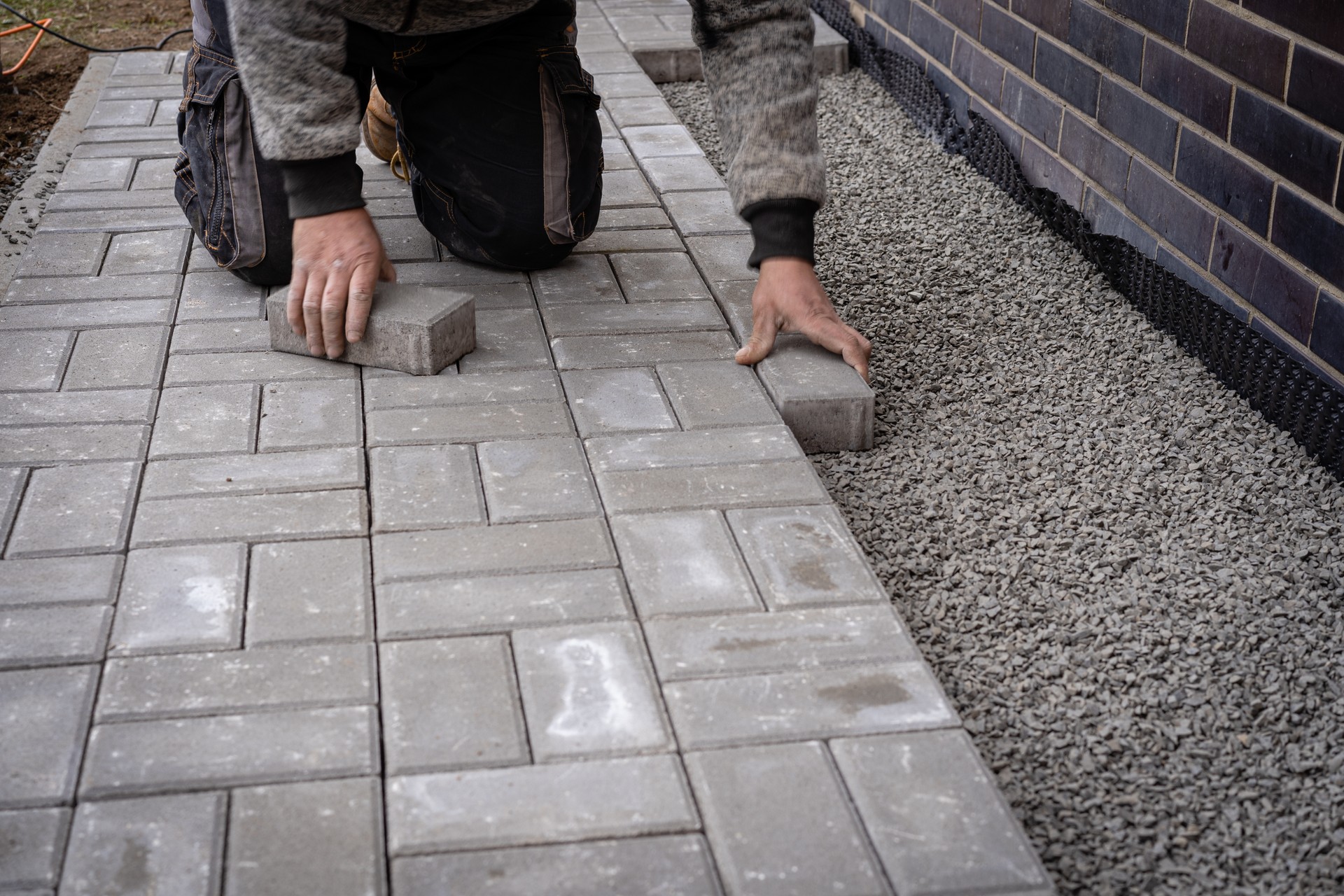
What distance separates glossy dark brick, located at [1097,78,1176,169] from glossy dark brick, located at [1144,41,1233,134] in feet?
0.15

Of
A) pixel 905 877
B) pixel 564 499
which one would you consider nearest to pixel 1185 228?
pixel 564 499

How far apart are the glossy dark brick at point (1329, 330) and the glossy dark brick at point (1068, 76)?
1.12 metres

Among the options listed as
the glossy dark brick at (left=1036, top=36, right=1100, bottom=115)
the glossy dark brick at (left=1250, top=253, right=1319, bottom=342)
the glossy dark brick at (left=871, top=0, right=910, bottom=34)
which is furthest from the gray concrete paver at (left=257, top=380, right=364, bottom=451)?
the glossy dark brick at (left=871, top=0, right=910, bottom=34)

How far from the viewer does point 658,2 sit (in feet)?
19.0

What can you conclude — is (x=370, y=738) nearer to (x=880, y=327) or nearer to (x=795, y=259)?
(x=795, y=259)

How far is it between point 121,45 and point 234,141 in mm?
2774

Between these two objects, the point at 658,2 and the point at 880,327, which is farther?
the point at 658,2

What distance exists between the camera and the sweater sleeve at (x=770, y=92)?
2.54m

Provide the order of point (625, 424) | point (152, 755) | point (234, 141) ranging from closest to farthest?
point (152, 755) < point (625, 424) < point (234, 141)

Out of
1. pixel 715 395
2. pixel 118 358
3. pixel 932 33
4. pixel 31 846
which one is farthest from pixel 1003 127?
pixel 31 846

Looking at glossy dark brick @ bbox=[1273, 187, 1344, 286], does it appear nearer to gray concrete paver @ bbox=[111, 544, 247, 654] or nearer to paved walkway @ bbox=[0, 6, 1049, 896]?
paved walkway @ bbox=[0, 6, 1049, 896]

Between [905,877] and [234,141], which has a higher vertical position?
[234,141]

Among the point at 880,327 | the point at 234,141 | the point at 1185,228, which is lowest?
the point at 880,327

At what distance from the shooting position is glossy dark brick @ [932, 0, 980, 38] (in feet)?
13.6
